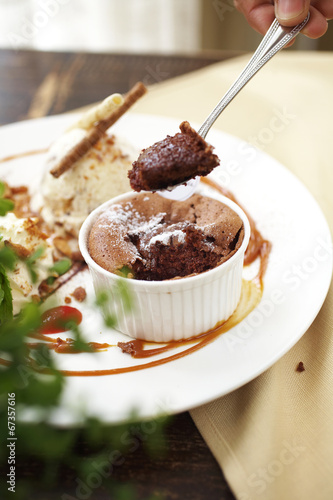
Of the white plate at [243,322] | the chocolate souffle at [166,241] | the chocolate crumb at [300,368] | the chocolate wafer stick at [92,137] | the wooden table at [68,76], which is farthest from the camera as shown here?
the wooden table at [68,76]

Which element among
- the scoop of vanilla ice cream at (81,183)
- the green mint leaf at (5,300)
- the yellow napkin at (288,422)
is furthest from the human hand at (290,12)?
the green mint leaf at (5,300)

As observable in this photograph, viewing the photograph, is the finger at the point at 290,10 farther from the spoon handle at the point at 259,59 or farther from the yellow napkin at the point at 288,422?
the yellow napkin at the point at 288,422

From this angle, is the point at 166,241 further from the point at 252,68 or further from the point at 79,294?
the point at 252,68

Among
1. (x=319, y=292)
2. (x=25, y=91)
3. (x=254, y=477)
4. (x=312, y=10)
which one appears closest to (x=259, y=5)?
(x=312, y=10)

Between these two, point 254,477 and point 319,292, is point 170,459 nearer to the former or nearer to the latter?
point 254,477

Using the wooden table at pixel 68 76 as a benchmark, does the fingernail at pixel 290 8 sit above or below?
above

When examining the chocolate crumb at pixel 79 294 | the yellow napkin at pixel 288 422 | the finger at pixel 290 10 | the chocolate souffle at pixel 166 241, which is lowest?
the chocolate crumb at pixel 79 294

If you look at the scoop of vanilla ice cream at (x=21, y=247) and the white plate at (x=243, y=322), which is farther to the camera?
the scoop of vanilla ice cream at (x=21, y=247)

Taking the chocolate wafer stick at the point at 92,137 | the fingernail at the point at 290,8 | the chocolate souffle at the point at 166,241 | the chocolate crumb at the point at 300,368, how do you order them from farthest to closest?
1. the chocolate wafer stick at the point at 92,137
2. the fingernail at the point at 290,8
3. the chocolate souffle at the point at 166,241
4. the chocolate crumb at the point at 300,368
